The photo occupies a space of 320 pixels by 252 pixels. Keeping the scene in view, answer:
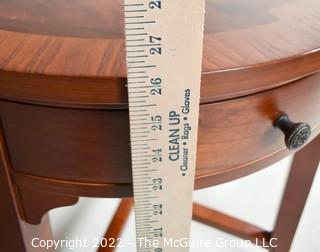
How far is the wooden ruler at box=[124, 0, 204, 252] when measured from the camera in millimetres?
266

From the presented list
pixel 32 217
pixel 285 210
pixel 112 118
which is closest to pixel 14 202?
pixel 32 217

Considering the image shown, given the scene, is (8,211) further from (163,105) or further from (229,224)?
(229,224)

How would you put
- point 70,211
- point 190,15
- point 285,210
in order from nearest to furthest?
point 190,15 → point 285,210 → point 70,211

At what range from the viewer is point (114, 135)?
1.11 ft

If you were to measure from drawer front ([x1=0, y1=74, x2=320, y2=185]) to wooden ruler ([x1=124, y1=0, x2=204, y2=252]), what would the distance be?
28 millimetres

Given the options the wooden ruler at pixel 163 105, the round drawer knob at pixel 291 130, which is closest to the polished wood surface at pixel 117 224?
the wooden ruler at pixel 163 105

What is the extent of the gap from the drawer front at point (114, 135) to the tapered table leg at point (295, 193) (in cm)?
30

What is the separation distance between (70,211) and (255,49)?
853 mm

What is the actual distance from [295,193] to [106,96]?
60cm

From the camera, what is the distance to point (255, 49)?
12.7 inches

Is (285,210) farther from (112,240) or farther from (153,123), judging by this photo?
(153,123)

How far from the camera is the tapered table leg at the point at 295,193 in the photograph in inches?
26.7

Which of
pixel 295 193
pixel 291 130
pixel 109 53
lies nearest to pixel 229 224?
pixel 295 193

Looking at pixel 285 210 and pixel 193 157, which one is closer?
pixel 193 157
